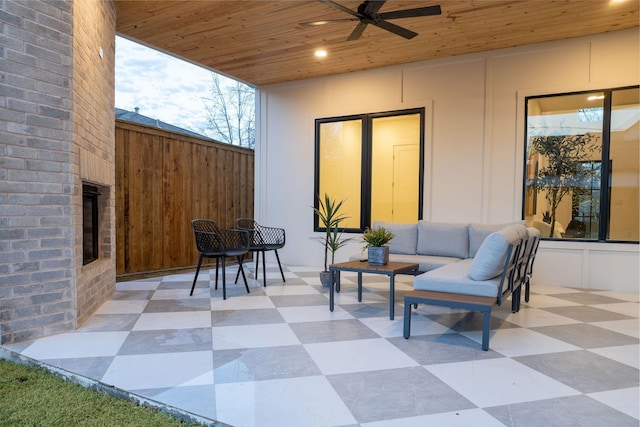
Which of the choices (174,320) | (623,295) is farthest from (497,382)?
(623,295)

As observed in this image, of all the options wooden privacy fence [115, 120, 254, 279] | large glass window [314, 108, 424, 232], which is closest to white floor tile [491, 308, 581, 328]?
large glass window [314, 108, 424, 232]

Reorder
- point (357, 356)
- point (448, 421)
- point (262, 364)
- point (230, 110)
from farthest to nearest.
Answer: point (230, 110) < point (357, 356) < point (262, 364) < point (448, 421)

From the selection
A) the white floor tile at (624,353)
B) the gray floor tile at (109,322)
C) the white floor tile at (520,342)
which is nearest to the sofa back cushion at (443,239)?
the white floor tile at (520,342)

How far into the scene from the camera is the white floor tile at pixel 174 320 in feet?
10.3

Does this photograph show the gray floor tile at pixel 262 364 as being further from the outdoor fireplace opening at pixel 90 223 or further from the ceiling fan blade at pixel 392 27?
the ceiling fan blade at pixel 392 27

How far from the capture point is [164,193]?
545 centimetres

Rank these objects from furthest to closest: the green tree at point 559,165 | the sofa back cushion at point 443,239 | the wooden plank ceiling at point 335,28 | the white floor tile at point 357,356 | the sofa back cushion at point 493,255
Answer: the green tree at point 559,165
the sofa back cushion at point 443,239
the wooden plank ceiling at point 335,28
the sofa back cushion at point 493,255
the white floor tile at point 357,356

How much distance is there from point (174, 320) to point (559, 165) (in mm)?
4905

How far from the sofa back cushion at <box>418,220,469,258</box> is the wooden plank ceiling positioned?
91.5 inches

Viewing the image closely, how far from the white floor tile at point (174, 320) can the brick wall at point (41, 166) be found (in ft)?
1.58

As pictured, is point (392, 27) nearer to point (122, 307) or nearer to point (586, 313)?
point (586, 313)

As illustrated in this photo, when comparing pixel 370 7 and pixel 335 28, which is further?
pixel 335 28

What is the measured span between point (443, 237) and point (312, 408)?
3.56m

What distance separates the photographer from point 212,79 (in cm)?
843
